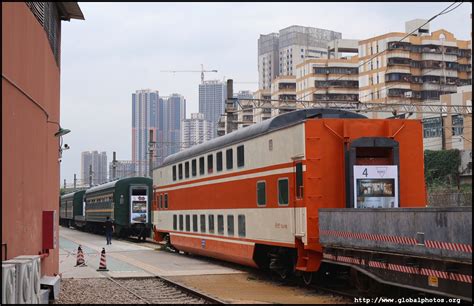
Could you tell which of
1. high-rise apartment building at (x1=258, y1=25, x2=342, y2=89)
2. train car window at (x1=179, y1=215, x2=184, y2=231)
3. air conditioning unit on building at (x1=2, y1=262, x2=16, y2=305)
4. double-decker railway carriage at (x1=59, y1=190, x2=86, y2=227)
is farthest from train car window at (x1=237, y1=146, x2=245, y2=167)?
high-rise apartment building at (x1=258, y1=25, x2=342, y2=89)

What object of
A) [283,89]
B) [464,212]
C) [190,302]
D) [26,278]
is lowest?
[190,302]

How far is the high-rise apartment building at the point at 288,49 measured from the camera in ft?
524

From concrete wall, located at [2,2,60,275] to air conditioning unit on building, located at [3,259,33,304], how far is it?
44 cm

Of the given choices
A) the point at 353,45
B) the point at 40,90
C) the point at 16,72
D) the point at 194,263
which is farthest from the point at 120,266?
the point at 353,45

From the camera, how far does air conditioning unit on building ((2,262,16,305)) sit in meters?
8.30

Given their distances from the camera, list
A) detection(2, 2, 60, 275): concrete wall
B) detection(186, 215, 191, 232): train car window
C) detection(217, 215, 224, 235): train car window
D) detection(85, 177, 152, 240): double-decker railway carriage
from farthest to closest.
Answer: detection(85, 177, 152, 240): double-decker railway carriage → detection(186, 215, 191, 232): train car window → detection(217, 215, 224, 235): train car window → detection(2, 2, 60, 275): concrete wall

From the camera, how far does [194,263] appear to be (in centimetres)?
2227

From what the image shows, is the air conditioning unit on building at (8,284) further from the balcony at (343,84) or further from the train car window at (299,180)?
the balcony at (343,84)

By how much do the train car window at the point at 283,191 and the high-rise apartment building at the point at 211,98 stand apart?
80491mm

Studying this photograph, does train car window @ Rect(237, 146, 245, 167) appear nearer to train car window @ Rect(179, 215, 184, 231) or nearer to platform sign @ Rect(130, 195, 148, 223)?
train car window @ Rect(179, 215, 184, 231)

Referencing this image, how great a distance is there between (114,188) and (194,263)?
1968 centimetres

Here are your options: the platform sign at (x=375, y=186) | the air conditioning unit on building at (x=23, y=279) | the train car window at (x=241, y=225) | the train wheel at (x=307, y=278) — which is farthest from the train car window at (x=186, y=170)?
the air conditioning unit on building at (x=23, y=279)

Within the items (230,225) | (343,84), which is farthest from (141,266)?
(343,84)

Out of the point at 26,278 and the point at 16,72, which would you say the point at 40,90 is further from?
the point at 26,278
